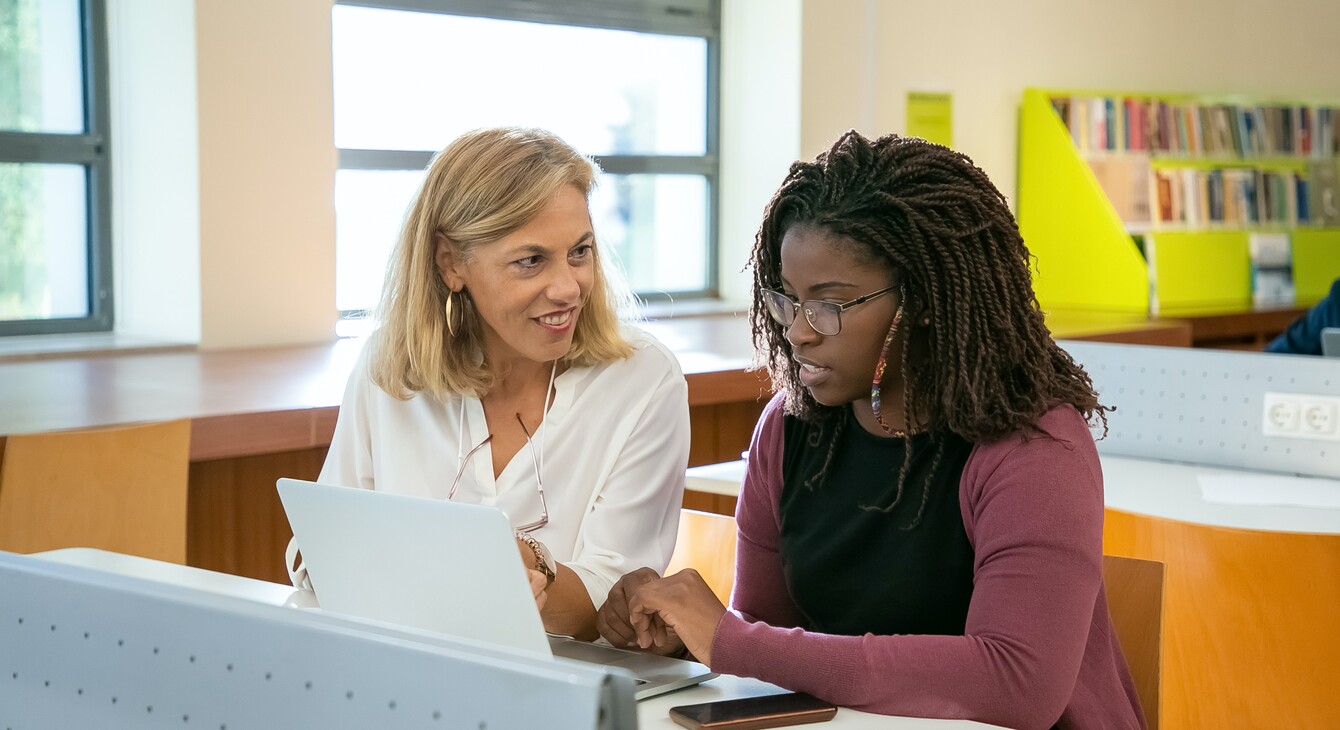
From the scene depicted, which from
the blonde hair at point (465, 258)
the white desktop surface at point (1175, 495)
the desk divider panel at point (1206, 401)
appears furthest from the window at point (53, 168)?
the desk divider panel at point (1206, 401)

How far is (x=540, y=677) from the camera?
0.74m

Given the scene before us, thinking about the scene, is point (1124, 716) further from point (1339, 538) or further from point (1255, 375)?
point (1255, 375)

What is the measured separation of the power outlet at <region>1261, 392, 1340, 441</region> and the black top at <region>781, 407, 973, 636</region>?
1.59 m

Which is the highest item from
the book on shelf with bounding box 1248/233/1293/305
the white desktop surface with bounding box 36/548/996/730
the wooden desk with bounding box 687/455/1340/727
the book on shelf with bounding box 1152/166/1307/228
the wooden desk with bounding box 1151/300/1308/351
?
the book on shelf with bounding box 1152/166/1307/228

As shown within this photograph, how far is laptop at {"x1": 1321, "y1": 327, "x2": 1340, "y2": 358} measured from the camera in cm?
321

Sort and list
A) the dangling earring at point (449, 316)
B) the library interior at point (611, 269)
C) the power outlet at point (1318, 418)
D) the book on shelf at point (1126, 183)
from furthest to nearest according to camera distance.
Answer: the book on shelf at point (1126, 183) < the power outlet at point (1318, 418) < the dangling earring at point (449, 316) < the library interior at point (611, 269)

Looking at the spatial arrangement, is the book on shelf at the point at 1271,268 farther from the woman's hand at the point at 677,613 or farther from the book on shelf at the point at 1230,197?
the woman's hand at the point at 677,613

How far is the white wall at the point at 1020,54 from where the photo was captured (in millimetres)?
4918

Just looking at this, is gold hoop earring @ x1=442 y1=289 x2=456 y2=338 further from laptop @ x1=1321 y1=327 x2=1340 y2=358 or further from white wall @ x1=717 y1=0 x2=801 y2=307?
white wall @ x1=717 y1=0 x2=801 y2=307

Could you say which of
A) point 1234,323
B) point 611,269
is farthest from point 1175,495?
point 1234,323

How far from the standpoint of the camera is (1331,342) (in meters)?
3.23

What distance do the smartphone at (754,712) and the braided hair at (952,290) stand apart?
0.82ft

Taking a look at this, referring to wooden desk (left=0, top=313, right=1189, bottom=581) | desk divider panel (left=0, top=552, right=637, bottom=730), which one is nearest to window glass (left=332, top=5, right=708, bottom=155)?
wooden desk (left=0, top=313, right=1189, bottom=581)

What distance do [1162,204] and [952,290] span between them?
14.9 feet
